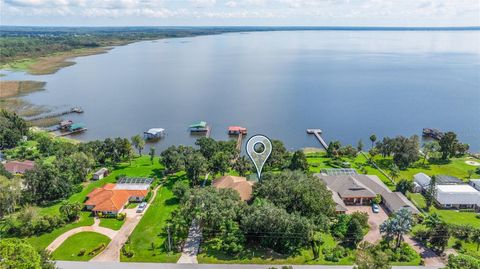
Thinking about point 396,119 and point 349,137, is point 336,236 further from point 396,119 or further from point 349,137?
point 396,119

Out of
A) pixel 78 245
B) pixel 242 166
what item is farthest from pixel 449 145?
pixel 78 245

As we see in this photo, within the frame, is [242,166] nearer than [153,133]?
Yes

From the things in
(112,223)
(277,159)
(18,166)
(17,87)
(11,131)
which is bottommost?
(112,223)

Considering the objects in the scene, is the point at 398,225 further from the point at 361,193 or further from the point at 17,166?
the point at 17,166

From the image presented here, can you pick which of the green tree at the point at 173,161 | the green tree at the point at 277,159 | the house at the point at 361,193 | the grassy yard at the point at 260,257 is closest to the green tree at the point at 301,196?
the grassy yard at the point at 260,257

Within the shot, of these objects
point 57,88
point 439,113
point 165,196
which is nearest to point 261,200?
point 165,196

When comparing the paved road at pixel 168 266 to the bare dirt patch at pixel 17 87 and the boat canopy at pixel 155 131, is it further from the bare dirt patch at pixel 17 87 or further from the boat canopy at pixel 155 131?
the bare dirt patch at pixel 17 87
